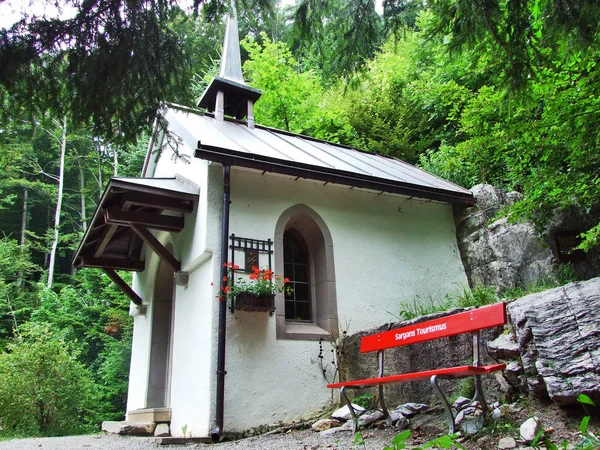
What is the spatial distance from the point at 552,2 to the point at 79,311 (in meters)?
15.7

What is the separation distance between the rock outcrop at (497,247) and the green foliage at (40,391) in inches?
322

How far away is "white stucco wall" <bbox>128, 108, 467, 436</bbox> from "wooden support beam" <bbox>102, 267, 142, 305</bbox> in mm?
257

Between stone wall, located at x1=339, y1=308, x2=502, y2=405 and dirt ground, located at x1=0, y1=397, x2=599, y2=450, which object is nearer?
dirt ground, located at x1=0, y1=397, x2=599, y2=450

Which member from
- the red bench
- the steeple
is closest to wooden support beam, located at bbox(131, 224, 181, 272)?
the red bench

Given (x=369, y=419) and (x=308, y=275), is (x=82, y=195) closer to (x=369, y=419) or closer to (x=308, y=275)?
(x=308, y=275)

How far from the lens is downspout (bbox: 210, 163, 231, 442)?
5.93m

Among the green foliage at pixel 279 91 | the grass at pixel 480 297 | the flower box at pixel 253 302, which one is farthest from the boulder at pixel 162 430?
the green foliage at pixel 279 91

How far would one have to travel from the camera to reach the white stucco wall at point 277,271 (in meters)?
6.38

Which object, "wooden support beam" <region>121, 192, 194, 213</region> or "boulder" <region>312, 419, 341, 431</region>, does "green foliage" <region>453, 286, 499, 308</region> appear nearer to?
"boulder" <region>312, 419, 341, 431</region>

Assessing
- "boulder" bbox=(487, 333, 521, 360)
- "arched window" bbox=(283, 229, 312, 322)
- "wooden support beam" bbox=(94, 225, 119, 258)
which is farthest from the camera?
"wooden support beam" bbox=(94, 225, 119, 258)

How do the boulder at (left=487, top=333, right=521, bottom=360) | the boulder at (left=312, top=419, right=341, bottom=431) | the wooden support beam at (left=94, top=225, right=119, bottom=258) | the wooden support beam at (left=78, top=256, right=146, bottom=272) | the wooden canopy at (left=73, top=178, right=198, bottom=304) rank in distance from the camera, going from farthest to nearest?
1. the wooden support beam at (left=78, top=256, right=146, bottom=272)
2. the wooden support beam at (left=94, top=225, right=119, bottom=258)
3. the wooden canopy at (left=73, top=178, right=198, bottom=304)
4. the boulder at (left=312, top=419, right=341, bottom=431)
5. the boulder at (left=487, top=333, right=521, bottom=360)

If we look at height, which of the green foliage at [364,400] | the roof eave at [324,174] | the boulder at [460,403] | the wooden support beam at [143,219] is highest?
the roof eave at [324,174]

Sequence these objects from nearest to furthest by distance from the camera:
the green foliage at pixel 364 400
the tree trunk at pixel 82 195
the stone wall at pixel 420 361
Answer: the stone wall at pixel 420 361 < the green foliage at pixel 364 400 < the tree trunk at pixel 82 195

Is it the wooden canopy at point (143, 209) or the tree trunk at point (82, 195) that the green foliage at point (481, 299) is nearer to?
the wooden canopy at point (143, 209)
